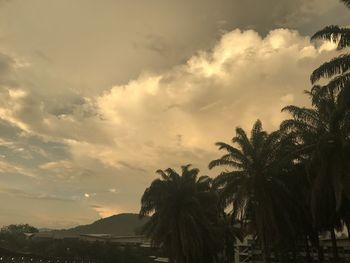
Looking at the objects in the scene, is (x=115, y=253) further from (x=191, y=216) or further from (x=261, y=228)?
(x=261, y=228)

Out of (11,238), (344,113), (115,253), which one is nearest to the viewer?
(344,113)

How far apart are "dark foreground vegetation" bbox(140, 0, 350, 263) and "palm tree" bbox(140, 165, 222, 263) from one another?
108mm

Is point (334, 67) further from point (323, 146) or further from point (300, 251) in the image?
point (300, 251)

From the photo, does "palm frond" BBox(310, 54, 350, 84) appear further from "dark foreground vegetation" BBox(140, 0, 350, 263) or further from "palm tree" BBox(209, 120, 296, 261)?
"palm tree" BBox(209, 120, 296, 261)

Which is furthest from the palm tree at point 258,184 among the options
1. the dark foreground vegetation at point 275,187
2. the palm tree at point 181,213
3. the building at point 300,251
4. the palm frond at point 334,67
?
the building at point 300,251

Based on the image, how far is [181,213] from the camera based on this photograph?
4553 centimetres

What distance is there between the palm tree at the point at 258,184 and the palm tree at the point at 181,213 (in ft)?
25.9

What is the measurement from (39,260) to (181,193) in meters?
51.4

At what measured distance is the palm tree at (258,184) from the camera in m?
36.0

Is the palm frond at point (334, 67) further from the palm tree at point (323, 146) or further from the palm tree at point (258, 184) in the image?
the palm tree at point (258, 184)

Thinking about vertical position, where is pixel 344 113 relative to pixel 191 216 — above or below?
above

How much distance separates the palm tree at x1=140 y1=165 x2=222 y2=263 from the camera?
45375mm

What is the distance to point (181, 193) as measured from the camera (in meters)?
46.9

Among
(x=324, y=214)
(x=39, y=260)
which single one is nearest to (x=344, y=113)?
(x=324, y=214)
